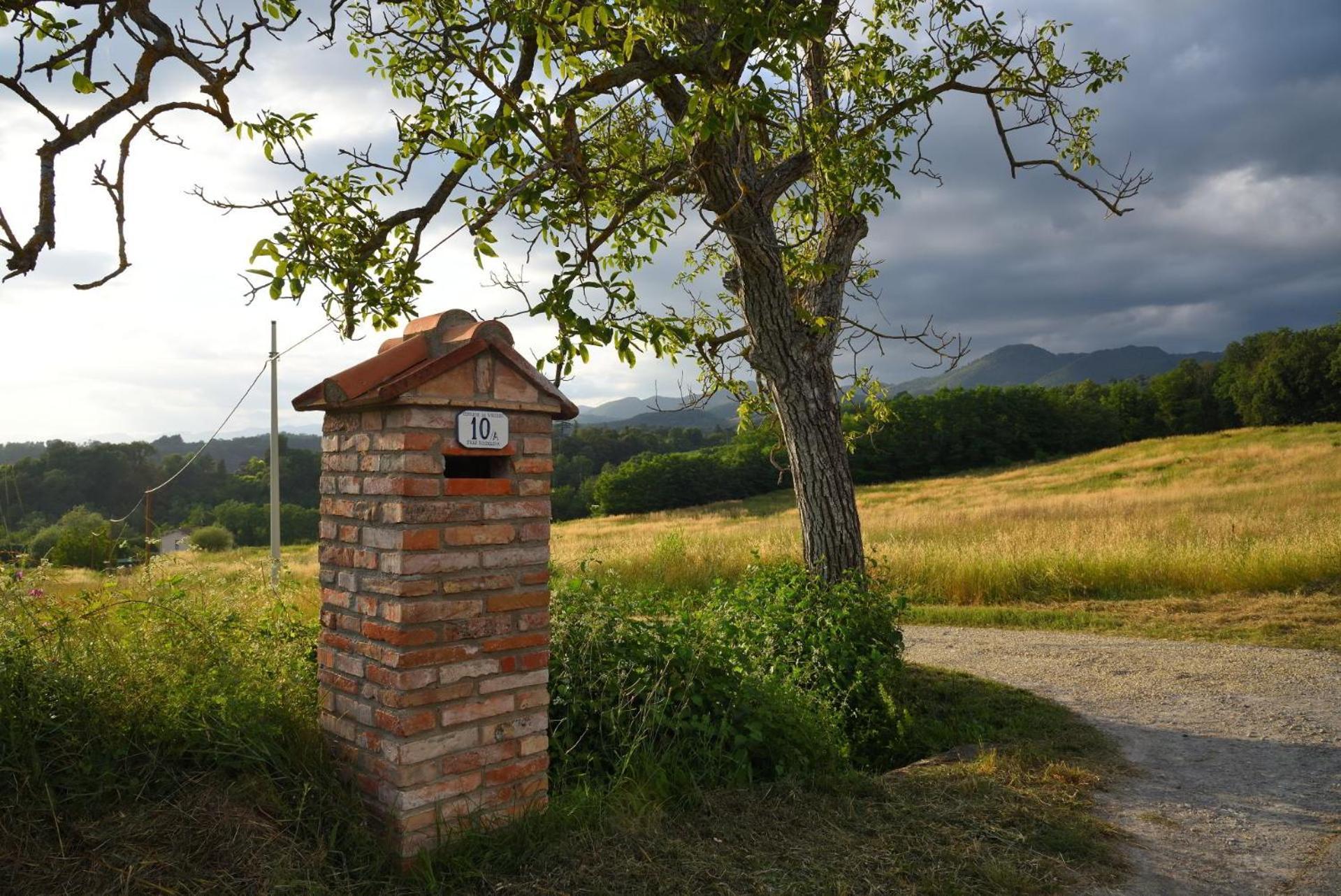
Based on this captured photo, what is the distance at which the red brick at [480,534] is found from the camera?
3348 millimetres

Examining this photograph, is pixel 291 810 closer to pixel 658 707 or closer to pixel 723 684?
pixel 658 707

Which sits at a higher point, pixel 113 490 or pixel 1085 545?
pixel 113 490

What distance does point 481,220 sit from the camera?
5.46m

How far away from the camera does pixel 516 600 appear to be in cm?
357

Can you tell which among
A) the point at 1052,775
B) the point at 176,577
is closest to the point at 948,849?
the point at 1052,775

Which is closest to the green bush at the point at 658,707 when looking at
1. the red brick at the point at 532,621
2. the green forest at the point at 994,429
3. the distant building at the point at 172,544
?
the red brick at the point at 532,621

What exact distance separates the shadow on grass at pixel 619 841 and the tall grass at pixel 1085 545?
3720 mm

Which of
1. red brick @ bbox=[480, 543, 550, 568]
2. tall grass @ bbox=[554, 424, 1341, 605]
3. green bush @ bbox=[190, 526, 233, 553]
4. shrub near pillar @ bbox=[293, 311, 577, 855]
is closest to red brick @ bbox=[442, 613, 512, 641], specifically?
shrub near pillar @ bbox=[293, 311, 577, 855]

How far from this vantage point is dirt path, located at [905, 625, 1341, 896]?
3953 millimetres

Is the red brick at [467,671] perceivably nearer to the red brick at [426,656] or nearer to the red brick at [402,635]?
the red brick at [426,656]

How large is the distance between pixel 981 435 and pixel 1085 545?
48985 millimetres

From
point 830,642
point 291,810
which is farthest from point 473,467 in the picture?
point 830,642

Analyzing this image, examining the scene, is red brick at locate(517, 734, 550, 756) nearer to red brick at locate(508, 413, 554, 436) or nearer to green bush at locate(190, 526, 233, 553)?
red brick at locate(508, 413, 554, 436)

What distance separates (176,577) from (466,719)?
2.48 meters
